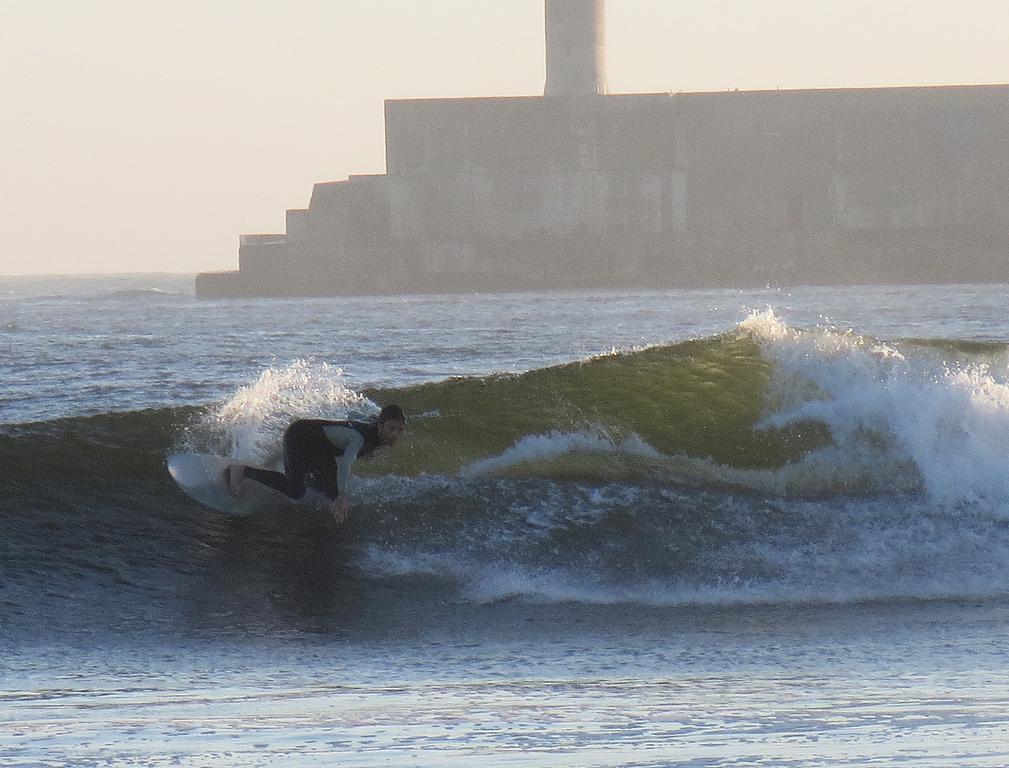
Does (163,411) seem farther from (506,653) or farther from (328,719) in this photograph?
(328,719)

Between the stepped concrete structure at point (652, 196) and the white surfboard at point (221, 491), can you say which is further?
the stepped concrete structure at point (652, 196)

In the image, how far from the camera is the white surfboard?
9.66m

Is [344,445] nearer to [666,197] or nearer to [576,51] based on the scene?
[576,51]

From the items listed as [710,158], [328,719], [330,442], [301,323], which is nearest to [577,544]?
[330,442]

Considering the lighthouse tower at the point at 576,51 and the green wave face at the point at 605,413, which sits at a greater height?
the lighthouse tower at the point at 576,51

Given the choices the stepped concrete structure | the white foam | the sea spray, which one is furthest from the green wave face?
the stepped concrete structure

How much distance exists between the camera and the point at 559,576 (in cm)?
883

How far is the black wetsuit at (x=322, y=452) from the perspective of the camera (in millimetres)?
8711

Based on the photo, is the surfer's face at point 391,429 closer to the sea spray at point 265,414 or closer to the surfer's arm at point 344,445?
the surfer's arm at point 344,445

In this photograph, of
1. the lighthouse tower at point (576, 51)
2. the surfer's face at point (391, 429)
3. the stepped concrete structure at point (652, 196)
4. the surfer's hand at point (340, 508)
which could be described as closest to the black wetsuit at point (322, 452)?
the surfer's hand at point (340, 508)

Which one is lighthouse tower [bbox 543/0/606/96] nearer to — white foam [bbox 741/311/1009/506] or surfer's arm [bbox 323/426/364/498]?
white foam [bbox 741/311/1009/506]

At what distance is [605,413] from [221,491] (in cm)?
→ 318

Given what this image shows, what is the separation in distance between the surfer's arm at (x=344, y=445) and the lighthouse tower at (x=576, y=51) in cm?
6971

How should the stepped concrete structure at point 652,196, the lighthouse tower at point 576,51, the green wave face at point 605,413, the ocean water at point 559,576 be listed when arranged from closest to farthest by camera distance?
the ocean water at point 559,576 < the green wave face at point 605,413 < the lighthouse tower at point 576,51 < the stepped concrete structure at point 652,196
